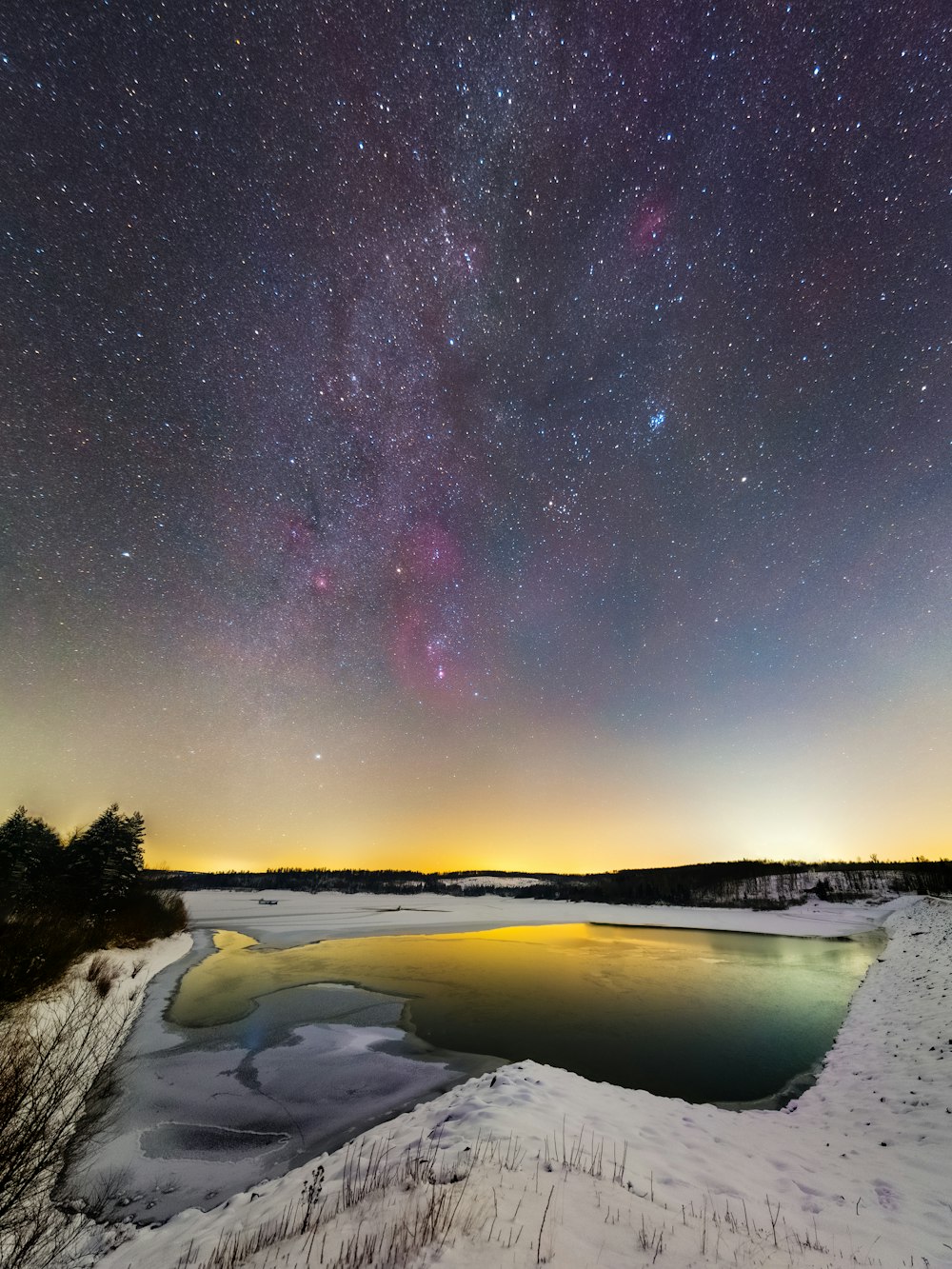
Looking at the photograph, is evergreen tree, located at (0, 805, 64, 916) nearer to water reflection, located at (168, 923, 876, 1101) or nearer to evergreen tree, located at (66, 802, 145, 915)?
evergreen tree, located at (66, 802, 145, 915)

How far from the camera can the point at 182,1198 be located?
813 centimetres

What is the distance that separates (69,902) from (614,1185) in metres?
39.5

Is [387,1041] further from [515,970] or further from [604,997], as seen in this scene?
[515,970]

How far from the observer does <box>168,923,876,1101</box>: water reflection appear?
48.1ft

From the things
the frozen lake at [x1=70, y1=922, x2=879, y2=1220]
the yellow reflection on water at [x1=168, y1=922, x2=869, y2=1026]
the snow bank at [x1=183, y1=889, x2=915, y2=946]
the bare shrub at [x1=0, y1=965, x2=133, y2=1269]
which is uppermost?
the bare shrub at [x1=0, y1=965, x2=133, y2=1269]

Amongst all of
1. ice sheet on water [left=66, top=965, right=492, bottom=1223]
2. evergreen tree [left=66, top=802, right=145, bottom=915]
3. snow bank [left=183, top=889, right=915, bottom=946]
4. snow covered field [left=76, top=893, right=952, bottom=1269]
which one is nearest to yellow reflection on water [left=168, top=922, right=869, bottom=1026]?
ice sheet on water [left=66, top=965, right=492, bottom=1223]

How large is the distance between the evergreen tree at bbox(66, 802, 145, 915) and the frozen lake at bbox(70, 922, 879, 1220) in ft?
27.9

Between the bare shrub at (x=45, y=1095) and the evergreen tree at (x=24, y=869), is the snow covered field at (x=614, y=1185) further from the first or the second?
the evergreen tree at (x=24, y=869)

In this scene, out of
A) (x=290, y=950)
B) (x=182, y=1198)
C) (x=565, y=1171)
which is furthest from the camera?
(x=290, y=950)

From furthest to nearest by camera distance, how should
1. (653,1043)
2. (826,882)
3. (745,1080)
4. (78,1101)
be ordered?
(826,882) → (653,1043) → (745,1080) → (78,1101)

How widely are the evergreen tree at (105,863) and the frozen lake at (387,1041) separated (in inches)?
335

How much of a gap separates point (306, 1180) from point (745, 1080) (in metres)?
12.2

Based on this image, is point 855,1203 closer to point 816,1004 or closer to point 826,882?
point 816,1004

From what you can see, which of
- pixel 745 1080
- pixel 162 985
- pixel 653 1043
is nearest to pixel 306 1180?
pixel 745 1080
